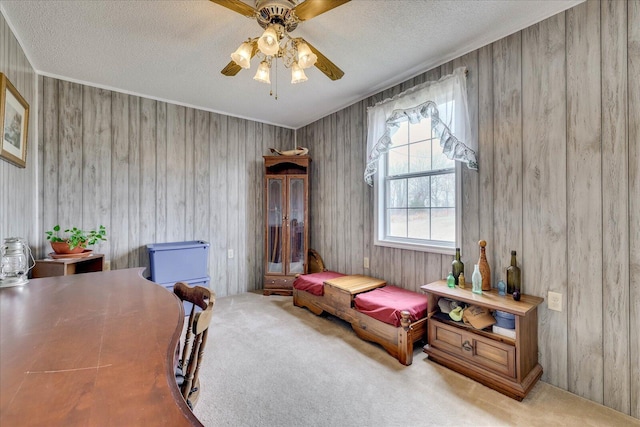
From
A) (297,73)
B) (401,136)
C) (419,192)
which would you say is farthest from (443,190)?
(297,73)

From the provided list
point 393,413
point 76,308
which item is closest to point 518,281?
point 393,413

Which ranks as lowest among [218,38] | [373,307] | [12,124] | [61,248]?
[373,307]

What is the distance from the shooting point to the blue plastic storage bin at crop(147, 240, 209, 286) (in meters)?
2.97

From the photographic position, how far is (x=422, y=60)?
2.42 metres

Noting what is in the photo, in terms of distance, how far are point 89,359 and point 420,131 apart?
110 inches

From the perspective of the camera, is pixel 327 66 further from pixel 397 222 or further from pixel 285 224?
pixel 285 224

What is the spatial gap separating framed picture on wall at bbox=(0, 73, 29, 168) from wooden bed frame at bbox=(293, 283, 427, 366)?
2.66 meters

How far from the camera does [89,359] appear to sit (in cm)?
74

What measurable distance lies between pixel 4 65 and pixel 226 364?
251 centimetres

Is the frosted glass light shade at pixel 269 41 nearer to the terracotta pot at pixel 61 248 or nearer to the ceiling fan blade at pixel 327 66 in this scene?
the ceiling fan blade at pixel 327 66

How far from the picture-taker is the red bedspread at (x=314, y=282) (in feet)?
9.90

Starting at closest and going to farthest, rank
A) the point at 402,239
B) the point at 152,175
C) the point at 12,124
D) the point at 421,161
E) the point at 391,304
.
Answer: the point at 12,124, the point at 391,304, the point at 421,161, the point at 402,239, the point at 152,175

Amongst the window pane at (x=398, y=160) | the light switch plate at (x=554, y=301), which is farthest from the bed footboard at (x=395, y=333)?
the window pane at (x=398, y=160)

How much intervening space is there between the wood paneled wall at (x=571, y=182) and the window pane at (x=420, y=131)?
45cm
